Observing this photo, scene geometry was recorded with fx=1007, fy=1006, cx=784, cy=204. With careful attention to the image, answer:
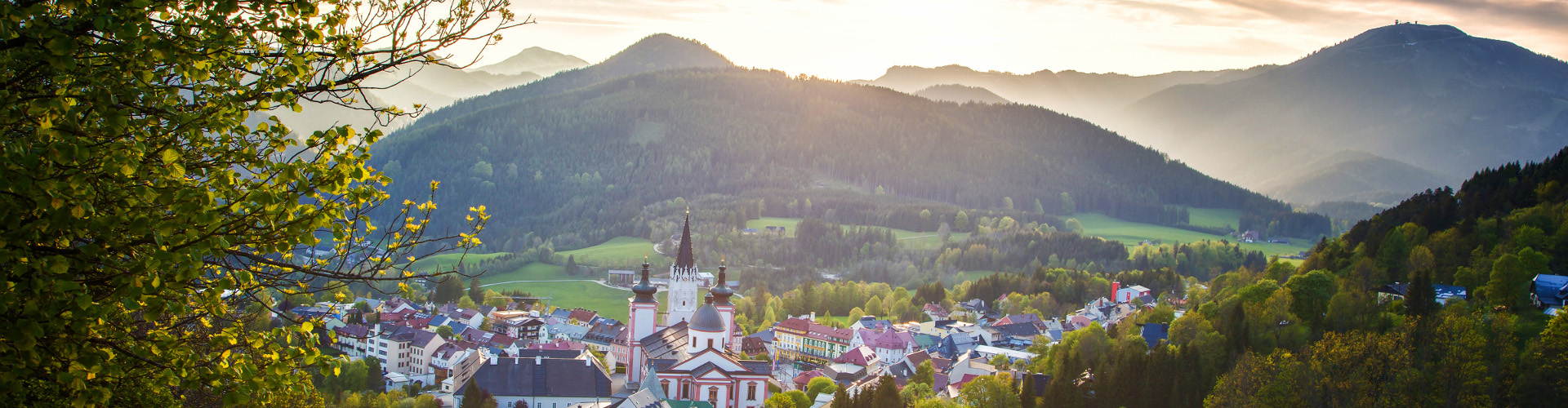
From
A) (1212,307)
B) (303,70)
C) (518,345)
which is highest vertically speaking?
(303,70)

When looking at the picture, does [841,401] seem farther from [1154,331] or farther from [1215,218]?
[1215,218]

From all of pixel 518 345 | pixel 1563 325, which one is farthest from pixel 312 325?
pixel 518 345

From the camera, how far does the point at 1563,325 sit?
101 ft

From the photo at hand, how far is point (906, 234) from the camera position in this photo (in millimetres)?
154000

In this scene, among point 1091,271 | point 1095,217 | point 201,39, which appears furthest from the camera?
point 1095,217

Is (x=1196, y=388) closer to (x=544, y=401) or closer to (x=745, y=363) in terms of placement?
(x=745, y=363)

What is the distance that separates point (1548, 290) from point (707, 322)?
3629 cm

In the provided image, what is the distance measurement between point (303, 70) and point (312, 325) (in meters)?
2.38

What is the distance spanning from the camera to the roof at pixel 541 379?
5028cm

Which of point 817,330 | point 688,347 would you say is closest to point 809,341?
point 817,330

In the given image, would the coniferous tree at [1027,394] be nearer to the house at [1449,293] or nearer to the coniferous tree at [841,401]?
the coniferous tree at [841,401]

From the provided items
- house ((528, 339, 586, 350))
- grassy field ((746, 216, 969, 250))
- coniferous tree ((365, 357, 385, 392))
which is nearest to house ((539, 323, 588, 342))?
house ((528, 339, 586, 350))

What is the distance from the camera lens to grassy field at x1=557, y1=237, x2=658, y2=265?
124562 millimetres

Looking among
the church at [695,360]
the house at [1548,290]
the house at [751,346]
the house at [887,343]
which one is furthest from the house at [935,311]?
the house at [1548,290]
